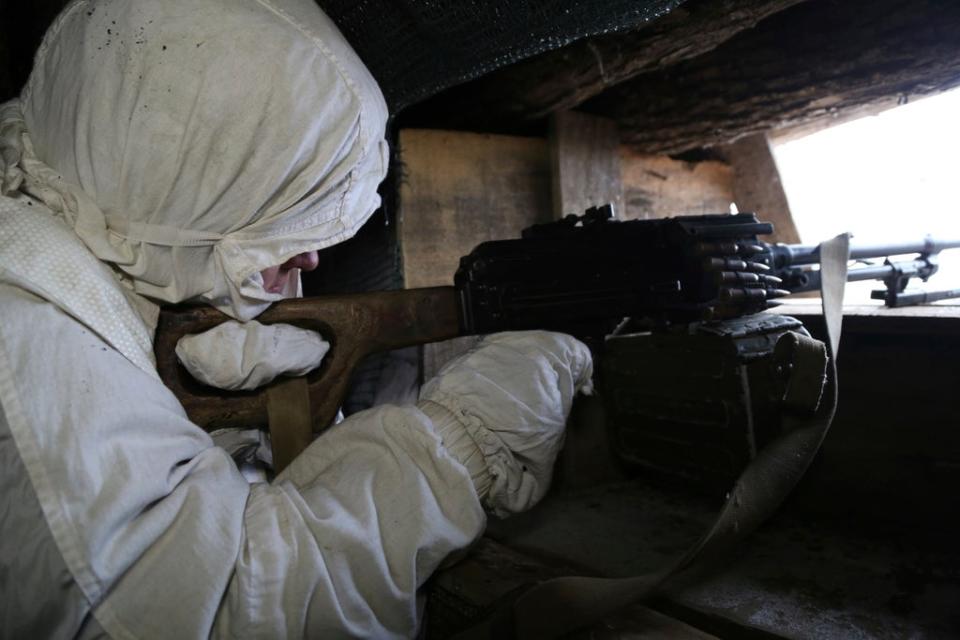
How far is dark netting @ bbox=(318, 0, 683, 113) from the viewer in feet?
3.60

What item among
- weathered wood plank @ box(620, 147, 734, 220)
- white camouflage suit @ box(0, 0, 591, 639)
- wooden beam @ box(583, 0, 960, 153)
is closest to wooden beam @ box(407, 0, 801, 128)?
wooden beam @ box(583, 0, 960, 153)

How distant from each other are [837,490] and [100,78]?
4.24 feet

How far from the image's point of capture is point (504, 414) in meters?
0.88

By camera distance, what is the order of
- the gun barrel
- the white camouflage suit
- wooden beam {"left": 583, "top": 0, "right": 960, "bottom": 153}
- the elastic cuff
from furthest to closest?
wooden beam {"left": 583, "top": 0, "right": 960, "bottom": 153} < the gun barrel < the elastic cuff < the white camouflage suit

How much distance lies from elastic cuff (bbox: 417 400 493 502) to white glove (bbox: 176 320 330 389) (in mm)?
234

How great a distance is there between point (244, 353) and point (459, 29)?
742 millimetres

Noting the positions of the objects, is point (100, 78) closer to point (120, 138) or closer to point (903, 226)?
point (120, 138)

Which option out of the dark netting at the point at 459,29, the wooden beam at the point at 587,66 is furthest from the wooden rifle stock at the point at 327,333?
the wooden beam at the point at 587,66

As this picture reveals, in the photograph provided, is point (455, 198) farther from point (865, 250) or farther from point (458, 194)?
point (865, 250)

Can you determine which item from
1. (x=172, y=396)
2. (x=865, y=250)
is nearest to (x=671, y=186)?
(x=865, y=250)

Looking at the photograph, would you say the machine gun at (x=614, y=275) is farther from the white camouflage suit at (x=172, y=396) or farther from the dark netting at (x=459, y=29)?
the dark netting at (x=459, y=29)

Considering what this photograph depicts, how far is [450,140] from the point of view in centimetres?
183

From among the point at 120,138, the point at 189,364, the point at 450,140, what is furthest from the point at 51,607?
the point at 450,140

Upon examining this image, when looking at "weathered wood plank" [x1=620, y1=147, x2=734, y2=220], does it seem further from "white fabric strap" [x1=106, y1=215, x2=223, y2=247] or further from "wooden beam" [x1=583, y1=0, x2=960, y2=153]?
"white fabric strap" [x1=106, y1=215, x2=223, y2=247]
